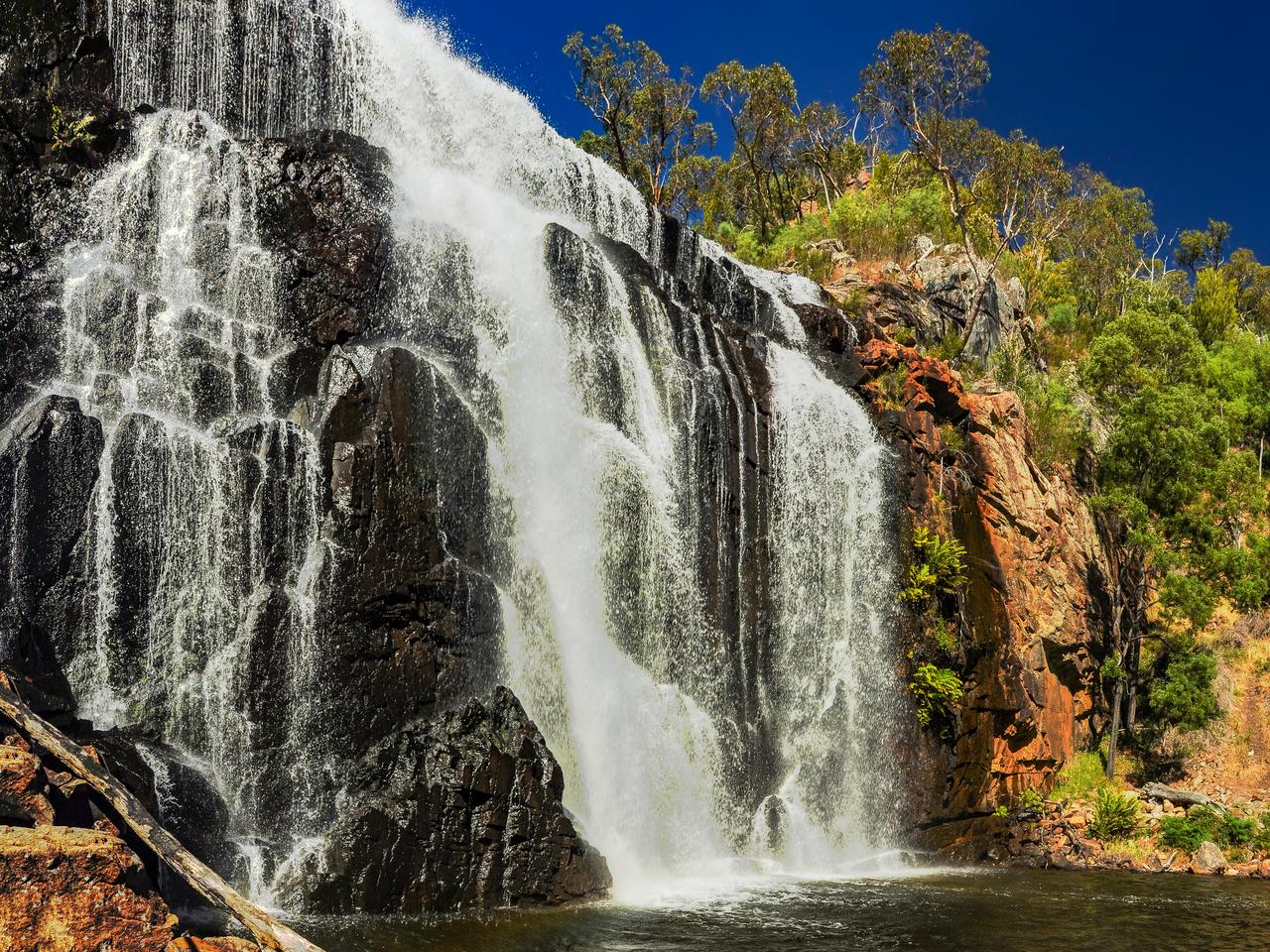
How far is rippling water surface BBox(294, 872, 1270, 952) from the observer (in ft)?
50.5

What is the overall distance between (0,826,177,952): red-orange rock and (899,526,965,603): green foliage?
22086 millimetres

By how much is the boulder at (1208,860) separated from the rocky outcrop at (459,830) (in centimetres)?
1548

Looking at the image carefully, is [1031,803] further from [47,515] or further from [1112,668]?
[47,515]

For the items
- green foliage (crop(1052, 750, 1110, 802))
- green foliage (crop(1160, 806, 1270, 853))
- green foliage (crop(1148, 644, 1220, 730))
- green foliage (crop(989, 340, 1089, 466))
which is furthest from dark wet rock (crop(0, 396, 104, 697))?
green foliage (crop(1148, 644, 1220, 730))

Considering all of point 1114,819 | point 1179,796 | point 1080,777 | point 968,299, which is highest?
point 968,299

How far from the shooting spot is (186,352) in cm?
2105

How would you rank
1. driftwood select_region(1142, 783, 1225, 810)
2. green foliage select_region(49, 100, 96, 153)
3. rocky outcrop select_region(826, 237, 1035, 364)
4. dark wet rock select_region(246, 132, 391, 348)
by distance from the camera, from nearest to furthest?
green foliage select_region(49, 100, 96, 153) < dark wet rock select_region(246, 132, 391, 348) < driftwood select_region(1142, 783, 1225, 810) < rocky outcrop select_region(826, 237, 1035, 364)

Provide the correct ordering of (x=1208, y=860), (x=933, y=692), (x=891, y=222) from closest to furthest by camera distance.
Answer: (x=1208, y=860)
(x=933, y=692)
(x=891, y=222)

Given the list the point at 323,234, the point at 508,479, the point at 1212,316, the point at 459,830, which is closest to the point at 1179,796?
the point at 508,479

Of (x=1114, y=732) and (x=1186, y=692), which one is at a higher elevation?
(x=1186, y=692)

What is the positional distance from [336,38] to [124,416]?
1585 centimetres

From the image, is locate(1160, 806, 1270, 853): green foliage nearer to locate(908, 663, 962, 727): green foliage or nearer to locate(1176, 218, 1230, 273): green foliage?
locate(908, 663, 962, 727): green foliage

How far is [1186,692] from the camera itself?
3231cm

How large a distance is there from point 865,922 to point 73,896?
1322 centimetres
